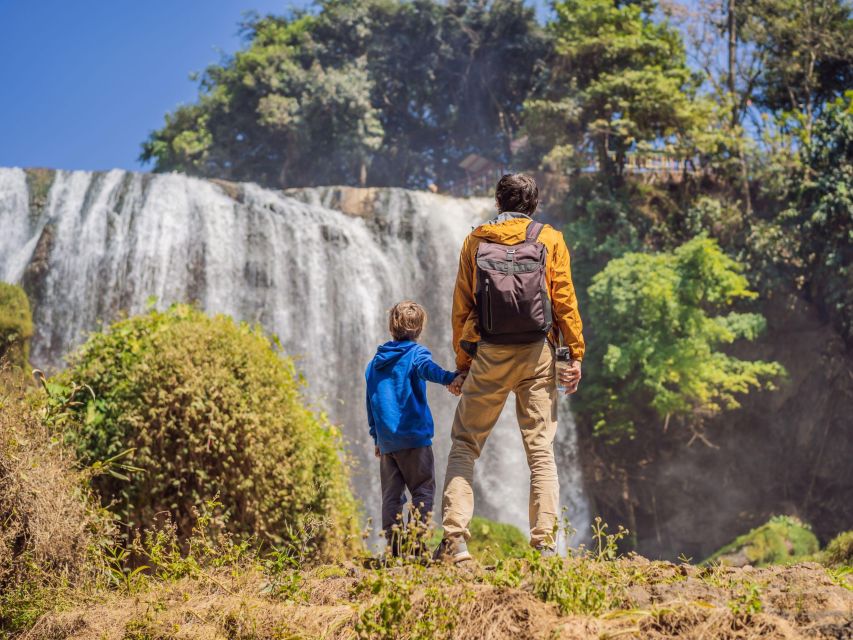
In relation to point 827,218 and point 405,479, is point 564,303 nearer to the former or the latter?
→ point 405,479

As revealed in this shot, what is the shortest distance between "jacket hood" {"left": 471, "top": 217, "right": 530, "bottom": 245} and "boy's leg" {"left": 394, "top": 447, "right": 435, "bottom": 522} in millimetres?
1224

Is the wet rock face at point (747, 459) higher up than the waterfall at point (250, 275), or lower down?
lower down

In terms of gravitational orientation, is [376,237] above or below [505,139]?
below

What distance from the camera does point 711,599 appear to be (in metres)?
3.36

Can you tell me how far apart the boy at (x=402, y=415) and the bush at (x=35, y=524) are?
153 cm

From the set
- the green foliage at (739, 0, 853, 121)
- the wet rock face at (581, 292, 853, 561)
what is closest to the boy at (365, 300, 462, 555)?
the wet rock face at (581, 292, 853, 561)

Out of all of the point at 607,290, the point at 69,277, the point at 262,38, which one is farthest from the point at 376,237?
the point at 262,38

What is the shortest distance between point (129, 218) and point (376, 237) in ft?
15.7

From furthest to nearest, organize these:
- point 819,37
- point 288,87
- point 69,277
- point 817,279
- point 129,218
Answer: point 288,87 → point 819,37 → point 817,279 → point 129,218 → point 69,277

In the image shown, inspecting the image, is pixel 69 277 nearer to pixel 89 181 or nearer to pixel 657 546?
pixel 89 181

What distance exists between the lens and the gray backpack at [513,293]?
4.30 m

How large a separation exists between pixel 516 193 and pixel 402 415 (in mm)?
1320

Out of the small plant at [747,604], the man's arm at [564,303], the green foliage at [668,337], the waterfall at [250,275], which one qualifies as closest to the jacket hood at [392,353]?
the man's arm at [564,303]

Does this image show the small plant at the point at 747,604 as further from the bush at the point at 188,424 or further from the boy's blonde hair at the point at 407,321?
the bush at the point at 188,424
